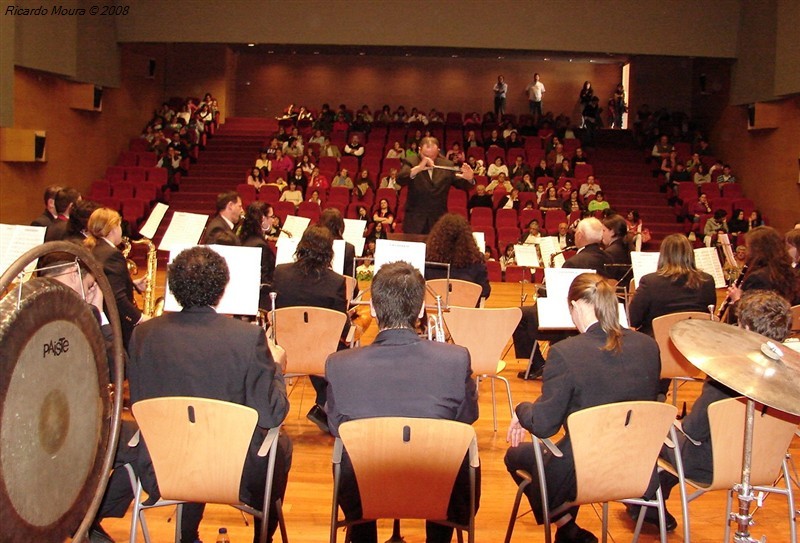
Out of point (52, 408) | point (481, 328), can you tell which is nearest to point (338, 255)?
point (481, 328)

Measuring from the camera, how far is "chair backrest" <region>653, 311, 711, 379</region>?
15.2ft

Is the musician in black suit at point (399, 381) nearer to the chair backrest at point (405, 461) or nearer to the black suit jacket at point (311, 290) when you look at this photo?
the chair backrest at point (405, 461)

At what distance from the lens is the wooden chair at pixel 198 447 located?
2662 mm

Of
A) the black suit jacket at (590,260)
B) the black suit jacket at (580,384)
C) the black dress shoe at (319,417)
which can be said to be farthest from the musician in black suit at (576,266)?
the black suit jacket at (580,384)

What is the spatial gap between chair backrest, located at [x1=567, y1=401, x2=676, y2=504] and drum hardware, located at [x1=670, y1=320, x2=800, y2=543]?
257 millimetres

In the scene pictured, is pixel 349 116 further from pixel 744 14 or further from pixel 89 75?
pixel 744 14

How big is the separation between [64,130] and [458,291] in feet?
31.8

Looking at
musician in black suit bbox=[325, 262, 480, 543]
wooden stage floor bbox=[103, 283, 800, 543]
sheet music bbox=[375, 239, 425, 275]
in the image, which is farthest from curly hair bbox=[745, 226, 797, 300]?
musician in black suit bbox=[325, 262, 480, 543]

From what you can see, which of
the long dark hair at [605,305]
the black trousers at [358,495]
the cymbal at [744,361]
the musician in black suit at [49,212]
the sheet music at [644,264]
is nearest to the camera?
the cymbal at [744,361]

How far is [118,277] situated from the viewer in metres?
4.66

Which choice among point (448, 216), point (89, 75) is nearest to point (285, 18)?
point (89, 75)

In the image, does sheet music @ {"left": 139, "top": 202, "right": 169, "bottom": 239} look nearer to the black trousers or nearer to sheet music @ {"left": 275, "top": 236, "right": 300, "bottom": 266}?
sheet music @ {"left": 275, "top": 236, "right": 300, "bottom": 266}

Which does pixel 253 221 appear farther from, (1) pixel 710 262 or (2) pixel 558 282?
(1) pixel 710 262

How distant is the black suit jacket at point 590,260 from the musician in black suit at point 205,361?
321 cm
